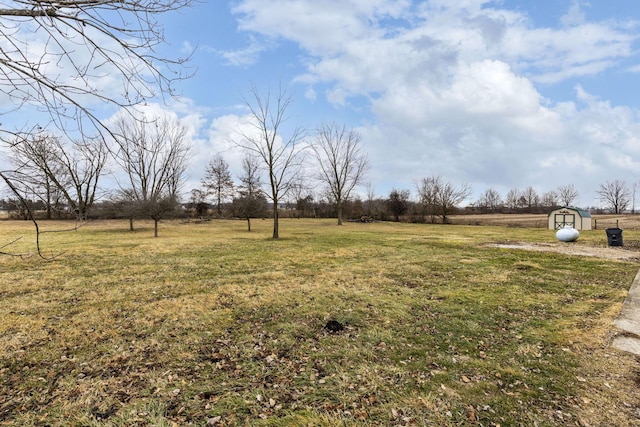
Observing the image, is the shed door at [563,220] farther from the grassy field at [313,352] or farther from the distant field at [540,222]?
the grassy field at [313,352]

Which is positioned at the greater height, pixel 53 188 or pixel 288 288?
pixel 53 188

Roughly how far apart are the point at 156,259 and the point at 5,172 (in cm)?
910

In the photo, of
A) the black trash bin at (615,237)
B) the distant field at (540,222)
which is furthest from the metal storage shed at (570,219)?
the black trash bin at (615,237)

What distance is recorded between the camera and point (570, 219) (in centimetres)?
2694

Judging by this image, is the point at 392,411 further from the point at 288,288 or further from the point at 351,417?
the point at 288,288

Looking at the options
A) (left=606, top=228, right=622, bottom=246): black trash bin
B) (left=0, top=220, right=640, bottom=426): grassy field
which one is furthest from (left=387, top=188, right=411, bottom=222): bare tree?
(left=0, top=220, right=640, bottom=426): grassy field

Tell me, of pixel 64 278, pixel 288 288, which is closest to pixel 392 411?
pixel 288 288

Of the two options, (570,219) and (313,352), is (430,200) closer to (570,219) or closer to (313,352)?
(570,219)

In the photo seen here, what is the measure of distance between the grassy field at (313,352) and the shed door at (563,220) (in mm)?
23411

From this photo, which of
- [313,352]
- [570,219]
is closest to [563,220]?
[570,219]

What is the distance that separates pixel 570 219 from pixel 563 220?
0.50m

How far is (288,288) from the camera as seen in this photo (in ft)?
22.6

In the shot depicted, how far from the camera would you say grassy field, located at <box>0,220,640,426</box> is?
2.77 m

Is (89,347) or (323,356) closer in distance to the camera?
(323,356)
